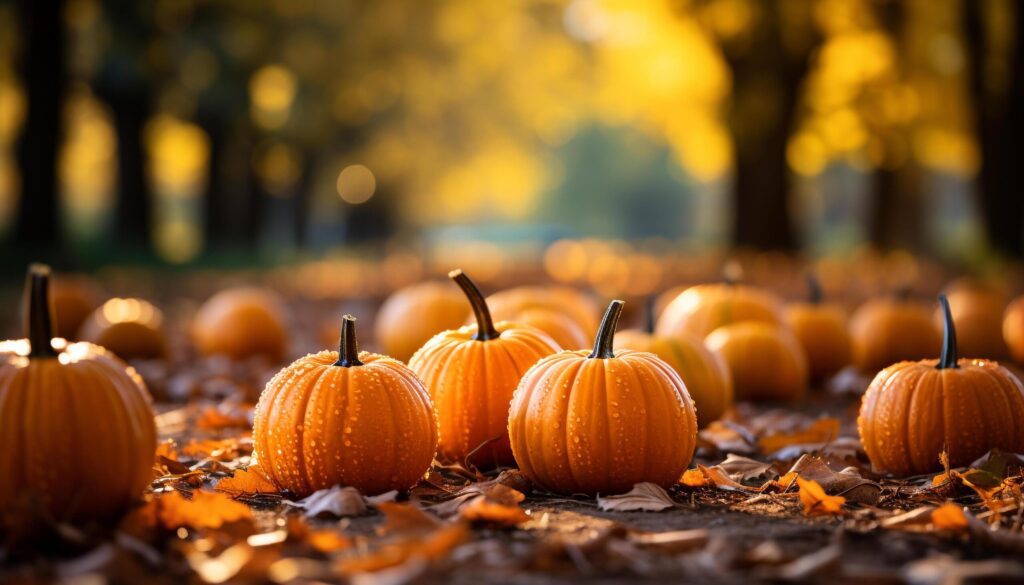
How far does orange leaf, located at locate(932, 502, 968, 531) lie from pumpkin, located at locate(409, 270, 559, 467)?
167 centimetres

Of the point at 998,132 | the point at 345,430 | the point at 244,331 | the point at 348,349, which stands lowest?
the point at 244,331

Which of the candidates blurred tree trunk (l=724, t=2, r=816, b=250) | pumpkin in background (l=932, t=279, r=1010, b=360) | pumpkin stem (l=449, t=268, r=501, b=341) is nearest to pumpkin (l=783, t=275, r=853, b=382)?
pumpkin in background (l=932, t=279, r=1010, b=360)

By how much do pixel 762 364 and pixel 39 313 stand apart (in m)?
4.03

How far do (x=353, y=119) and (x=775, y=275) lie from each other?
1527cm

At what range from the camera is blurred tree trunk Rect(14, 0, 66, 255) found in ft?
51.8

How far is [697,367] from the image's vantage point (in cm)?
525

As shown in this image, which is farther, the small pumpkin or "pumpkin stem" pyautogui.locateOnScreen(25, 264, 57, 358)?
the small pumpkin

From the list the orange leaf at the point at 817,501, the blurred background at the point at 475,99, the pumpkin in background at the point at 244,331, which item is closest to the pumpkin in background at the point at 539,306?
the pumpkin in background at the point at 244,331

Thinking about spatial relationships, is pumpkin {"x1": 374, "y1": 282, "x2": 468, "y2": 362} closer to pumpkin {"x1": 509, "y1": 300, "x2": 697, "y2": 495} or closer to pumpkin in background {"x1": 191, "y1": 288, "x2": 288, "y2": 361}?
pumpkin in background {"x1": 191, "y1": 288, "x2": 288, "y2": 361}

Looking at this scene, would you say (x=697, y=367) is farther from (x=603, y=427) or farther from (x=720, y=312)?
(x=720, y=312)

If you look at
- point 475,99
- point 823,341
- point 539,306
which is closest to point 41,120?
point 539,306

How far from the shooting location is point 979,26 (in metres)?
14.9

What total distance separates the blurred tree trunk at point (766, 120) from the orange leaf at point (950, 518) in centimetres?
1385

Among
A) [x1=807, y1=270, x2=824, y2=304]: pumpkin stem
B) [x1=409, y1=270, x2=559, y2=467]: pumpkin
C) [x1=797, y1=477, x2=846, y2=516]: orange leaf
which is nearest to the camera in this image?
[x1=797, y1=477, x2=846, y2=516]: orange leaf
